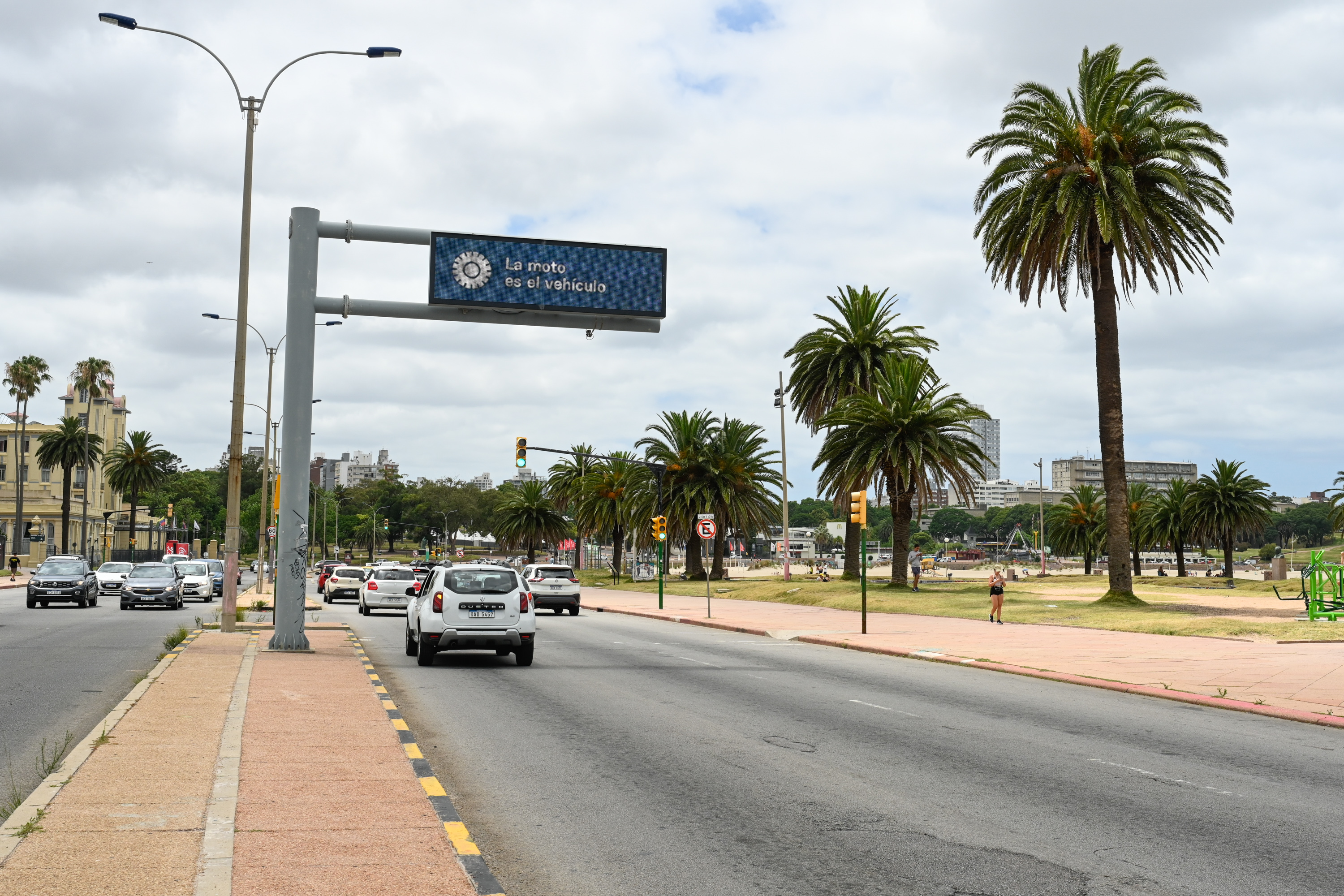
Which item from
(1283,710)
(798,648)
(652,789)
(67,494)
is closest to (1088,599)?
(798,648)

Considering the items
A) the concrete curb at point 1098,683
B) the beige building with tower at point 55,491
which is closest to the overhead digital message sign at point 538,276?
the concrete curb at point 1098,683

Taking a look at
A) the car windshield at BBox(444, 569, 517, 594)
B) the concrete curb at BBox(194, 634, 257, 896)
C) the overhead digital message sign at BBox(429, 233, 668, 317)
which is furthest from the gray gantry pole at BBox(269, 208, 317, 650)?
the concrete curb at BBox(194, 634, 257, 896)

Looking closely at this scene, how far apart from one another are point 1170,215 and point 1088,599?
13.0m

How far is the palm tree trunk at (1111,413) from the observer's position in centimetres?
3578

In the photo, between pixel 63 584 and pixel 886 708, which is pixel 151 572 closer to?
pixel 63 584

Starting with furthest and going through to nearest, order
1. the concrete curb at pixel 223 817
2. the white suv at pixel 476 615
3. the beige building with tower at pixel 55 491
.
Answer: the beige building with tower at pixel 55 491 < the white suv at pixel 476 615 < the concrete curb at pixel 223 817

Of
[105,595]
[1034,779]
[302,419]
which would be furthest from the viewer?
[105,595]

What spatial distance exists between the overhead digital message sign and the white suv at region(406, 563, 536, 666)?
4879 millimetres

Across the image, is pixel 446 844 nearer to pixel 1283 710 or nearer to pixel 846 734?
pixel 846 734

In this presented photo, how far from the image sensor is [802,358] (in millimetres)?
54844

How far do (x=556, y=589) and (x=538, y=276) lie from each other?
64.1ft

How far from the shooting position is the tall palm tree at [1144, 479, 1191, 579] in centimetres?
7794

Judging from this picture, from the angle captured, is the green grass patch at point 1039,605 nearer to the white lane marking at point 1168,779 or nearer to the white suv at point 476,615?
the white lane marking at point 1168,779

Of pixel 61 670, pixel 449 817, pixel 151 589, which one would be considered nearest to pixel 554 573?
pixel 151 589
